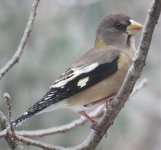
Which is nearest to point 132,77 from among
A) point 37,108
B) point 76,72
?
point 37,108

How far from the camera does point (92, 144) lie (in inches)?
126

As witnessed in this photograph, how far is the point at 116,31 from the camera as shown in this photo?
4.09 m

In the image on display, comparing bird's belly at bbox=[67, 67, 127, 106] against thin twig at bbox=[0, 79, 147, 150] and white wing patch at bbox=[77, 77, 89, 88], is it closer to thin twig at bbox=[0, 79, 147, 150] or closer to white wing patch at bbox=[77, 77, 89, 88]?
white wing patch at bbox=[77, 77, 89, 88]

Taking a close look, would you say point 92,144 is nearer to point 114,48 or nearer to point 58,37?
point 114,48

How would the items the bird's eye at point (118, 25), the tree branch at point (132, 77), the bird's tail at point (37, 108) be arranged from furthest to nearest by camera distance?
the bird's eye at point (118, 25), the bird's tail at point (37, 108), the tree branch at point (132, 77)

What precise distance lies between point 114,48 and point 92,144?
883mm

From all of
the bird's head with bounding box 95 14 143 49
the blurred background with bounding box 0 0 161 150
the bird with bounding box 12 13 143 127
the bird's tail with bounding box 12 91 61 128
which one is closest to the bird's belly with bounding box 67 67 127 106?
the bird with bounding box 12 13 143 127

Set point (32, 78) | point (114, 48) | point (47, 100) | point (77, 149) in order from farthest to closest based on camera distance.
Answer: point (32, 78) → point (114, 48) → point (47, 100) → point (77, 149)

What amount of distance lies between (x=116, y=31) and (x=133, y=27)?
18 cm

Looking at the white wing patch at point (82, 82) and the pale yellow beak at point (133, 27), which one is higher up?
the pale yellow beak at point (133, 27)

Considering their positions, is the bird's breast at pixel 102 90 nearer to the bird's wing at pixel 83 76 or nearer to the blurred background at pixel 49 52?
the bird's wing at pixel 83 76

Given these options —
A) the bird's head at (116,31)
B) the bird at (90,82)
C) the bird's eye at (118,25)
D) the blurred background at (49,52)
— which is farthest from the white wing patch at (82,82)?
the blurred background at (49,52)

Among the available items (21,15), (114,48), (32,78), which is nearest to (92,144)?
(114,48)

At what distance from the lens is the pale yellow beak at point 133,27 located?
388 cm
